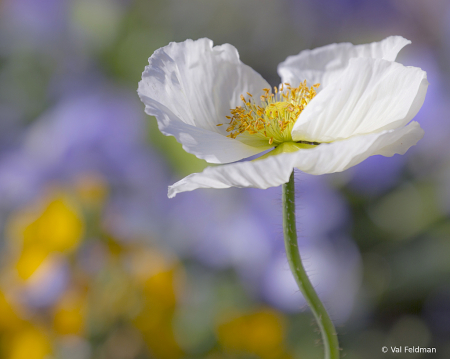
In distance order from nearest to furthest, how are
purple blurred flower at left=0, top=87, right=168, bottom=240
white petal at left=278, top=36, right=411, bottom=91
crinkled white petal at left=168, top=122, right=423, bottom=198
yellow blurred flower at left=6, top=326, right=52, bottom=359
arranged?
1. crinkled white petal at left=168, top=122, right=423, bottom=198
2. white petal at left=278, top=36, right=411, bottom=91
3. yellow blurred flower at left=6, top=326, right=52, bottom=359
4. purple blurred flower at left=0, top=87, right=168, bottom=240

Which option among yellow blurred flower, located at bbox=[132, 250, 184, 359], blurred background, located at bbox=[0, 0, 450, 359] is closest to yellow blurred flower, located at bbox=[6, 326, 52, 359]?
blurred background, located at bbox=[0, 0, 450, 359]

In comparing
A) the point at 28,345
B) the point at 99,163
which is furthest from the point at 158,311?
the point at 99,163

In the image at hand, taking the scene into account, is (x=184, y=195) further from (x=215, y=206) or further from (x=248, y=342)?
(x=248, y=342)

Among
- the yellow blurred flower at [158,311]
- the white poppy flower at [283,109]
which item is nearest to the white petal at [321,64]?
the white poppy flower at [283,109]

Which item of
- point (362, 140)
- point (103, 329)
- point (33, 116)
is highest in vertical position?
point (33, 116)

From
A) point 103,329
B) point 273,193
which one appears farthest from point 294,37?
point 103,329

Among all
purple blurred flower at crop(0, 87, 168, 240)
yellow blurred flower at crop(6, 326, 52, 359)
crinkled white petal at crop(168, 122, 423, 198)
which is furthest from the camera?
purple blurred flower at crop(0, 87, 168, 240)

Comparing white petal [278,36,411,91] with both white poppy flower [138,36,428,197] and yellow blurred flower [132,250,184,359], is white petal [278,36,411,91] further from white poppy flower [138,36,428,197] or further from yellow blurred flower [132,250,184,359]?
yellow blurred flower [132,250,184,359]
